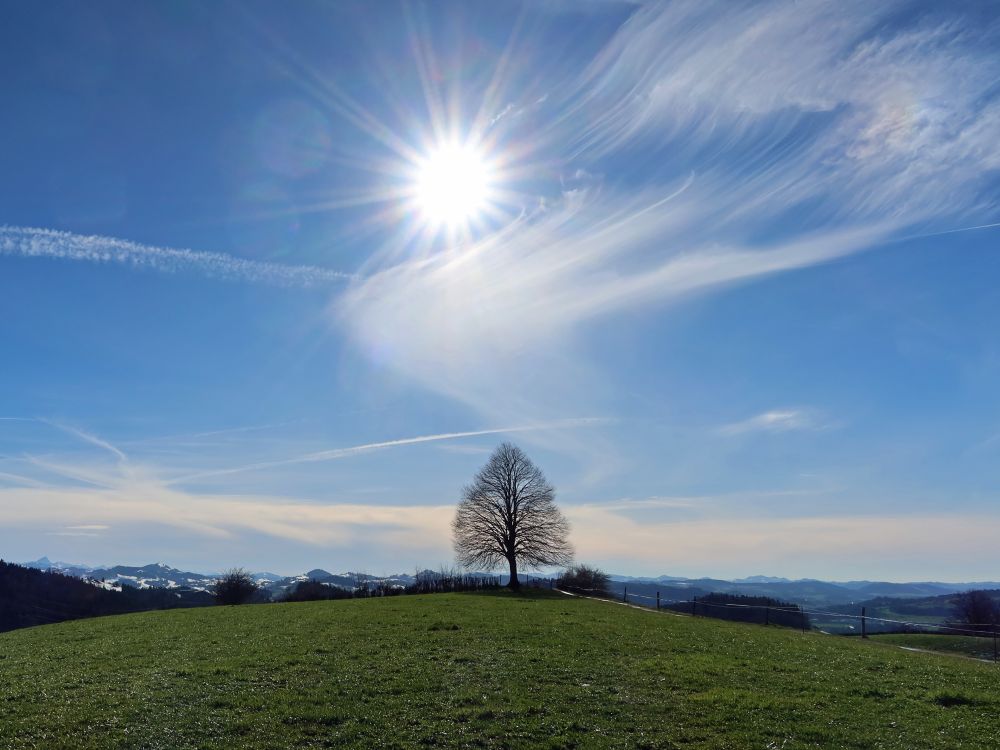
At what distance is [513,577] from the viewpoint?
7050 centimetres

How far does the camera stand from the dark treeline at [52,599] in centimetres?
14862

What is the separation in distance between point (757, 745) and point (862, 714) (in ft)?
12.6

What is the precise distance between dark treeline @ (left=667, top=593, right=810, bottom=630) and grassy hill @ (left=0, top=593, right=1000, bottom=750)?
14.8 metres

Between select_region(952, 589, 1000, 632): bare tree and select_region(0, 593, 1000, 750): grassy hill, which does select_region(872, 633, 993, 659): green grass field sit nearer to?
select_region(0, 593, 1000, 750): grassy hill

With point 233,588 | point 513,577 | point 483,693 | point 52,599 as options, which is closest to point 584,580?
point 513,577

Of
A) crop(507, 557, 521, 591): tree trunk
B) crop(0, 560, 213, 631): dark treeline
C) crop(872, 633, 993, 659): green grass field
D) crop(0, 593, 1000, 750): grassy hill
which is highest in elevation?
crop(507, 557, 521, 591): tree trunk

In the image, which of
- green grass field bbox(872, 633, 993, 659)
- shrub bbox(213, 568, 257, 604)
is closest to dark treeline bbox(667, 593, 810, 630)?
green grass field bbox(872, 633, 993, 659)

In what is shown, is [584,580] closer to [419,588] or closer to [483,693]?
[419,588]

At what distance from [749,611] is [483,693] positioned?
7813 centimetres

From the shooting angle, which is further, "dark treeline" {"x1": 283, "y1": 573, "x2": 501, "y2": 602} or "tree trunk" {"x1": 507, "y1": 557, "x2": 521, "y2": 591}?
"tree trunk" {"x1": 507, "y1": 557, "x2": 521, "y2": 591}

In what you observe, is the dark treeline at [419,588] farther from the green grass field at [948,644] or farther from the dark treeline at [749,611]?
the green grass field at [948,644]

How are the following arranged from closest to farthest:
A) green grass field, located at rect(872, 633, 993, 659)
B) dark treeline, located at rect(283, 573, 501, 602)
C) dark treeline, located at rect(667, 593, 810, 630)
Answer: green grass field, located at rect(872, 633, 993, 659) < dark treeline, located at rect(667, 593, 810, 630) < dark treeline, located at rect(283, 573, 501, 602)

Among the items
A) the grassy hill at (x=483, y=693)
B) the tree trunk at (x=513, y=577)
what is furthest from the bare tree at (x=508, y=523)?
the grassy hill at (x=483, y=693)

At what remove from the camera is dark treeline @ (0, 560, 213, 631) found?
14862 centimetres
